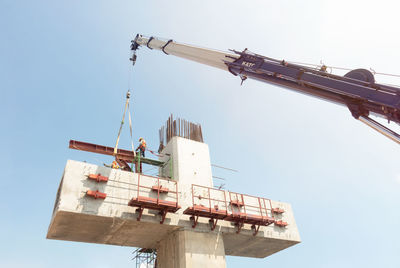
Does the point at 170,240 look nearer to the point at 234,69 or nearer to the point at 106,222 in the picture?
the point at 106,222

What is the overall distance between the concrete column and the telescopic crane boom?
979cm

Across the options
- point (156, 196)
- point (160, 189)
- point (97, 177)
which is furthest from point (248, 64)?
point (97, 177)

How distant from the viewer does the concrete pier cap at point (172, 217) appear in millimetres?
16250

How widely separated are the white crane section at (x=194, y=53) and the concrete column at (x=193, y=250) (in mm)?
11126

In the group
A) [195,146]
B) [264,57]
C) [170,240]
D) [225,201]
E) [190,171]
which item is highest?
[264,57]

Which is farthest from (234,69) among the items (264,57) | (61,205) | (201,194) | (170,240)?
(61,205)

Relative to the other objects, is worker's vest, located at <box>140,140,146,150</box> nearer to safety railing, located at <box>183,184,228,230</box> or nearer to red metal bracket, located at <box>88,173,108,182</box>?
safety railing, located at <box>183,184,228,230</box>

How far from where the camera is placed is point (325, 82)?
14859mm

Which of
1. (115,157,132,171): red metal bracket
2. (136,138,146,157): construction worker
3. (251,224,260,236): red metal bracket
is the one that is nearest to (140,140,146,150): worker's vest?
(136,138,146,157): construction worker

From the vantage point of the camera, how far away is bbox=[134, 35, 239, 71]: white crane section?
2138cm

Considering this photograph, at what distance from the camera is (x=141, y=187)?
17672 millimetres

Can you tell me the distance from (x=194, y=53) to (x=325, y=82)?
436 inches

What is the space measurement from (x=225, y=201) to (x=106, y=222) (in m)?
7.20

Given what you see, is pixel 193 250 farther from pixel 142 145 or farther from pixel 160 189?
pixel 142 145
